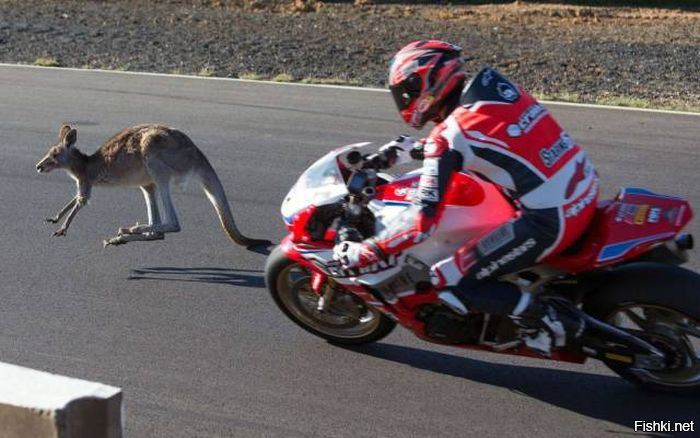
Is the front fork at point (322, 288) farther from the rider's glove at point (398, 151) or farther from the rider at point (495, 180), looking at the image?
the rider's glove at point (398, 151)

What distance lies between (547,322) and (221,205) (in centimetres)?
370

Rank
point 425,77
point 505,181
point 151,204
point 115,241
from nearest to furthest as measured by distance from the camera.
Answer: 1. point 505,181
2. point 425,77
3. point 115,241
4. point 151,204

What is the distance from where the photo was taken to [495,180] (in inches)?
210

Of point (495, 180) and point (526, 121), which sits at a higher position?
point (526, 121)

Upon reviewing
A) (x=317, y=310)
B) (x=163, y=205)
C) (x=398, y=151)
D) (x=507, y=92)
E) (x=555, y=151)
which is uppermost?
(x=507, y=92)

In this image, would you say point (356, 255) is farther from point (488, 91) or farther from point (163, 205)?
point (163, 205)

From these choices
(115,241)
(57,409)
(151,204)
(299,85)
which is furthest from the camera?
(299,85)

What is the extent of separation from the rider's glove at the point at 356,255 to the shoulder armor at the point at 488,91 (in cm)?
91

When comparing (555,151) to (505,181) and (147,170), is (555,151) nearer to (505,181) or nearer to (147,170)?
(505,181)

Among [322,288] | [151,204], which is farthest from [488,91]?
[151,204]

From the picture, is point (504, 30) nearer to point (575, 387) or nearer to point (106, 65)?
point (106, 65)

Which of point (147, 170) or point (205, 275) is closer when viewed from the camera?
point (205, 275)

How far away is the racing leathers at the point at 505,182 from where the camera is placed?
526cm

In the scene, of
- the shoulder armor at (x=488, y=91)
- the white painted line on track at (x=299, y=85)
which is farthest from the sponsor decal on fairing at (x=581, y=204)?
the white painted line on track at (x=299, y=85)
